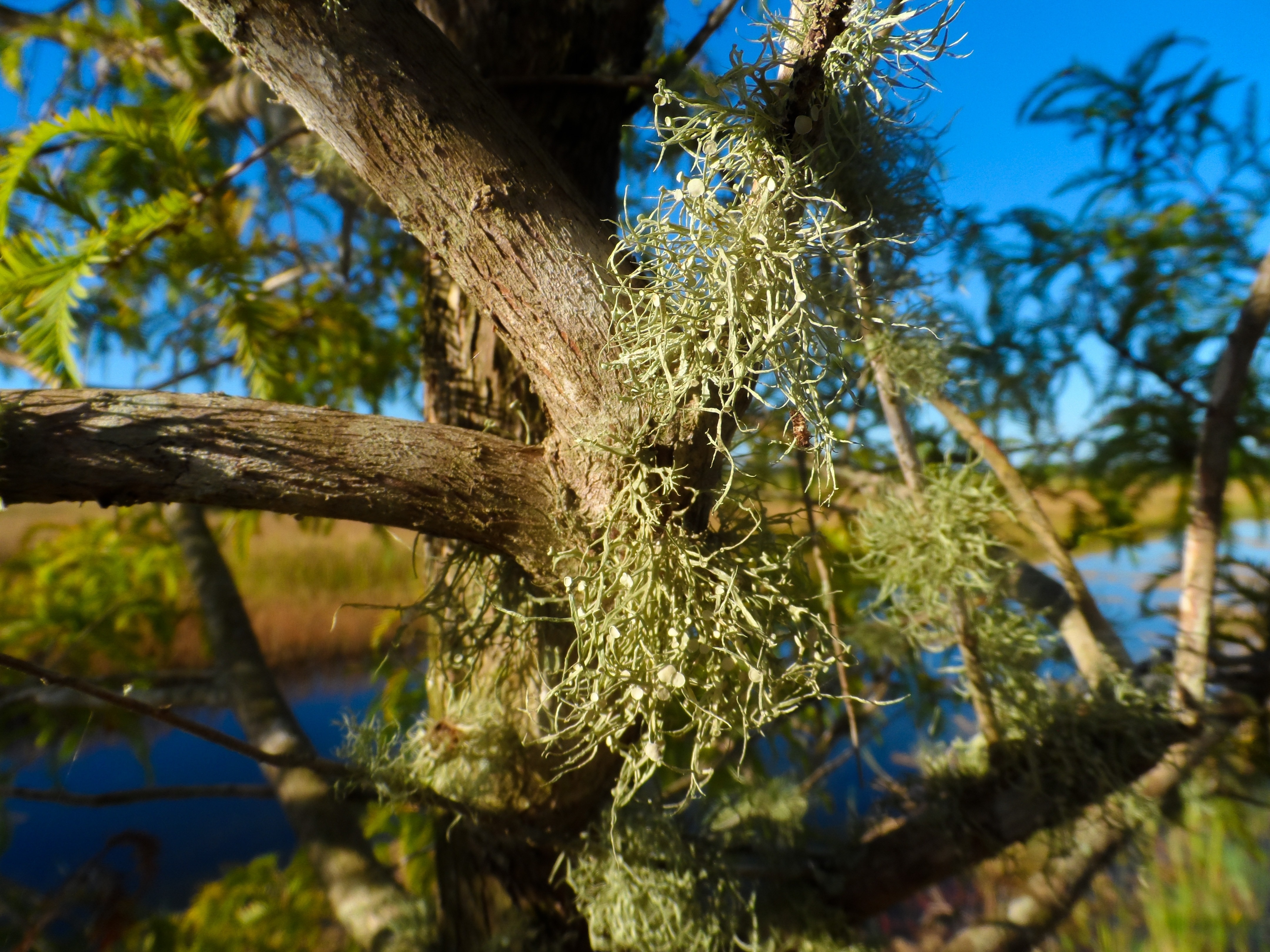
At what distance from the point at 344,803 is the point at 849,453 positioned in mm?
791

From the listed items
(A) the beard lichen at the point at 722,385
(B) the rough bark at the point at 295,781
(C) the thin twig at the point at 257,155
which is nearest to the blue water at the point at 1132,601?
(A) the beard lichen at the point at 722,385

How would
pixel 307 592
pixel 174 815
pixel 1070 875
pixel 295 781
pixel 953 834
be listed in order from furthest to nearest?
pixel 307 592, pixel 174 815, pixel 295 781, pixel 1070 875, pixel 953 834

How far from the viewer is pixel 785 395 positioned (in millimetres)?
294

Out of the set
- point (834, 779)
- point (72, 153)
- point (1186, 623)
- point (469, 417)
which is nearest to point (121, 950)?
point (469, 417)

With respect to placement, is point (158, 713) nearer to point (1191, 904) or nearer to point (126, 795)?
point (126, 795)

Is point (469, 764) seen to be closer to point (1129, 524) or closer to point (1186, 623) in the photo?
point (1186, 623)

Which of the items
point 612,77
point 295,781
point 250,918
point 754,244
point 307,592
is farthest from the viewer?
point 307,592

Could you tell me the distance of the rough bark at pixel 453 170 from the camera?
0.33 metres

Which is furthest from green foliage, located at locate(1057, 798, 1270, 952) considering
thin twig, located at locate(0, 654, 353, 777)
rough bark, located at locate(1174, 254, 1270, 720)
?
thin twig, located at locate(0, 654, 353, 777)

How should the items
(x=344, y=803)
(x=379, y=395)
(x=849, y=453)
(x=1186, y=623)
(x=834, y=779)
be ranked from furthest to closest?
(x=834, y=779) → (x=379, y=395) → (x=849, y=453) → (x=344, y=803) → (x=1186, y=623)

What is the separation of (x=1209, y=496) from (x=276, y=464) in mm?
813

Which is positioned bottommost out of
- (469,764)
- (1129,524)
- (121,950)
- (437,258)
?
(121,950)

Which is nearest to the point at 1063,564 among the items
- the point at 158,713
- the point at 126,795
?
the point at 158,713

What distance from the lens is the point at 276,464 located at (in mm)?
342
